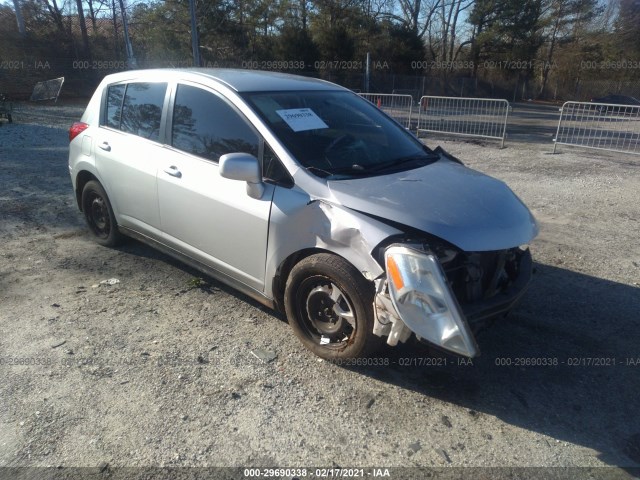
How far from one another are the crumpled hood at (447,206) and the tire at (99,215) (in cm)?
284

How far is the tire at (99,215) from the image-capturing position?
483 centimetres

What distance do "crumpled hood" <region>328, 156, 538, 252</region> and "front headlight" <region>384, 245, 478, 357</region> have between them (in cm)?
24

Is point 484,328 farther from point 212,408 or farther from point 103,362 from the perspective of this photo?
point 103,362

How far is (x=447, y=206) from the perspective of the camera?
2.92 m

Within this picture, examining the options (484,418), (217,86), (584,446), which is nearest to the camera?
(584,446)

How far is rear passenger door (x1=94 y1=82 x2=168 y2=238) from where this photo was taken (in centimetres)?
409

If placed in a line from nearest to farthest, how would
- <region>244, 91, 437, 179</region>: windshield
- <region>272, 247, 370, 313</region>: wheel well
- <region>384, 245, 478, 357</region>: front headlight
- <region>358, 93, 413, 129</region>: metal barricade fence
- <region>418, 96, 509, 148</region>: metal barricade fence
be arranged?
<region>384, 245, 478, 357</region>: front headlight → <region>272, 247, 370, 313</region>: wheel well → <region>244, 91, 437, 179</region>: windshield → <region>358, 93, 413, 129</region>: metal barricade fence → <region>418, 96, 509, 148</region>: metal barricade fence

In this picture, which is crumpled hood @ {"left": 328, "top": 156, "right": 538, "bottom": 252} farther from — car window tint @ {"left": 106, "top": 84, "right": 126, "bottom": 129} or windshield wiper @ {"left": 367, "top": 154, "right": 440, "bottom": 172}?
car window tint @ {"left": 106, "top": 84, "right": 126, "bottom": 129}

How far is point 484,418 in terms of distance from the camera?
279cm

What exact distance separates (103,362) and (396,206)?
7.28ft

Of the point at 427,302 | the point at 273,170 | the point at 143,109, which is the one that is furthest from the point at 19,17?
the point at 427,302

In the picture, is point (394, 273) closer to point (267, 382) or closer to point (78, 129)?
point (267, 382)

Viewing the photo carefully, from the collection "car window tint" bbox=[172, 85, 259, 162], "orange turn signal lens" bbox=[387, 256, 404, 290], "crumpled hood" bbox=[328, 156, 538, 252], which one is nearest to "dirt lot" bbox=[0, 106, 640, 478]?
"orange turn signal lens" bbox=[387, 256, 404, 290]

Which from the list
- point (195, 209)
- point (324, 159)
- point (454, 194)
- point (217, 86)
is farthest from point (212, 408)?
point (217, 86)
